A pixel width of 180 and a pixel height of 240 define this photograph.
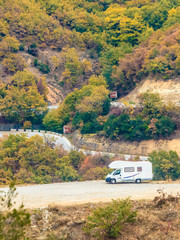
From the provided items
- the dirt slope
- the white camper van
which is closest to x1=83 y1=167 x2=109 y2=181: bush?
the white camper van

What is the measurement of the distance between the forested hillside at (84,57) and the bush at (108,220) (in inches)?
1616

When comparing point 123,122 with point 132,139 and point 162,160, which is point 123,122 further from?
point 162,160

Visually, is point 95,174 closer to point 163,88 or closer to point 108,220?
→ point 163,88

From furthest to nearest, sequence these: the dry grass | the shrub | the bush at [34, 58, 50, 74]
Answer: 1. the bush at [34, 58, 50, 74]
2. the shrub
3. the dry grass

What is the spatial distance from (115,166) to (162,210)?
14.0 meters

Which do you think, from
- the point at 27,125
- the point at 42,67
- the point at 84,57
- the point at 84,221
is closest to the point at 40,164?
the point at 27,125

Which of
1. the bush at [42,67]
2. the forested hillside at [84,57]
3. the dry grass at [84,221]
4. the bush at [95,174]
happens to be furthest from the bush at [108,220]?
the bush at [42,67]

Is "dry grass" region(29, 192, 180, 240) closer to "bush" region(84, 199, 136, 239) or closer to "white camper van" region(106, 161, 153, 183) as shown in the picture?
"bush" region(84, 199, 136, 239)

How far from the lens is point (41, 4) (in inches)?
4021

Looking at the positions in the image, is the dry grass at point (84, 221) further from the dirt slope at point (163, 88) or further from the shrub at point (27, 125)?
the shrub at point (27, 125)

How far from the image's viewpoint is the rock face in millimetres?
57031

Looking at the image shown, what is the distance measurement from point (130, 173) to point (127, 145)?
28273mm

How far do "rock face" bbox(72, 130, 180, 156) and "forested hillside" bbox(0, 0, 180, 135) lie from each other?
1179 mm

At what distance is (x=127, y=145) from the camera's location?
196 feet
